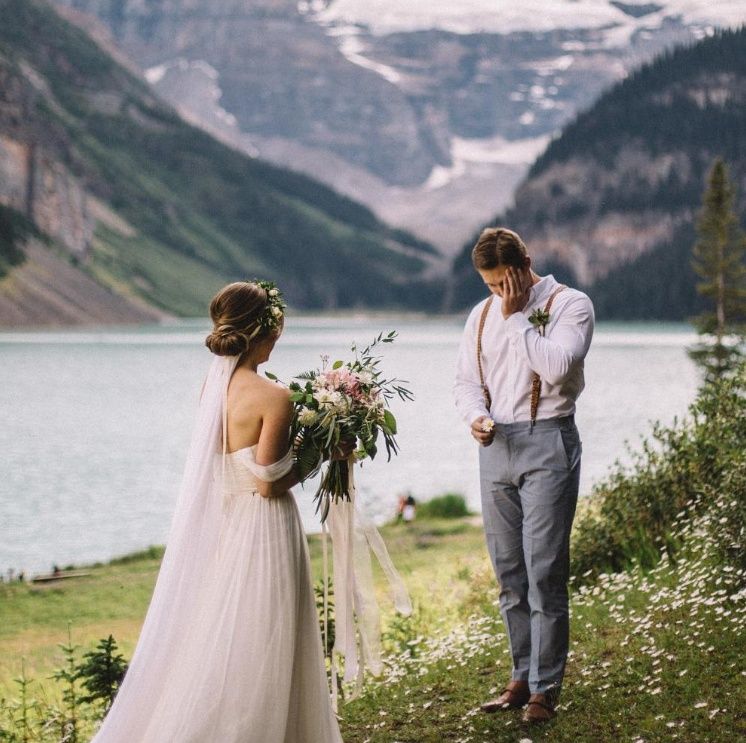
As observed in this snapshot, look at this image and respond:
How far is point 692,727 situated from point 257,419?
294cm

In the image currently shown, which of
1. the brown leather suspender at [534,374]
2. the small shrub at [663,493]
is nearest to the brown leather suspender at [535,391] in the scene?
the brown leather suspender at [534,374]

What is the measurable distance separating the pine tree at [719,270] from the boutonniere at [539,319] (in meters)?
56.4

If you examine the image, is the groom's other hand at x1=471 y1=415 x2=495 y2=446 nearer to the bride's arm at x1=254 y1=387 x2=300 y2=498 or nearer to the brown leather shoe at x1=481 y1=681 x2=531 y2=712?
the bride's arm at x1=254 y1=387 x2=300 y2=498

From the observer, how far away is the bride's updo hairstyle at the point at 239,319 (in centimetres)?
571

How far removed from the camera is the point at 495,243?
6.40 meters

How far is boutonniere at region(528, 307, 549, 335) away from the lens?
6.48 m

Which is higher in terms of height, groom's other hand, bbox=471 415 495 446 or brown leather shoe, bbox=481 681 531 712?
groom's other hand, bbox=471 415 495 446

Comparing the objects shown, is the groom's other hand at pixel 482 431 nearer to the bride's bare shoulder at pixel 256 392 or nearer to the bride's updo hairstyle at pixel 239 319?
the bride's bare shoulder at pixel 256 392

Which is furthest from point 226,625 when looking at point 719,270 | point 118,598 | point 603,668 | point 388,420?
point 719,270

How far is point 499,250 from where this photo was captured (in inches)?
252

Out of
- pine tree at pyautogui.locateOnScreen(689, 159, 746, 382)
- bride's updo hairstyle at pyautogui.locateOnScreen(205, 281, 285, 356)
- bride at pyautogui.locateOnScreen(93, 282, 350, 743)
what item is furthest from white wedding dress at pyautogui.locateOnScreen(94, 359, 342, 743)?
pine tree at pyautogui.locateOnScreen(689, 159, 746, 382)

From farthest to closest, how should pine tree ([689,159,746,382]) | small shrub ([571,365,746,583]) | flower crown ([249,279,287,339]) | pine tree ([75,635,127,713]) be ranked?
pine tree ([689,159,746,382]), small shrub ([571,365,746,583]), pine tree ([75,635,127,713]), flower crown ([249,279,287,339])

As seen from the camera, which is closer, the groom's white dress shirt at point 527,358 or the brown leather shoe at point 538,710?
the groom's white dress shirt at point 527,358

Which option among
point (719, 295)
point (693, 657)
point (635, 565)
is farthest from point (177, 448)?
point (693, 657)
